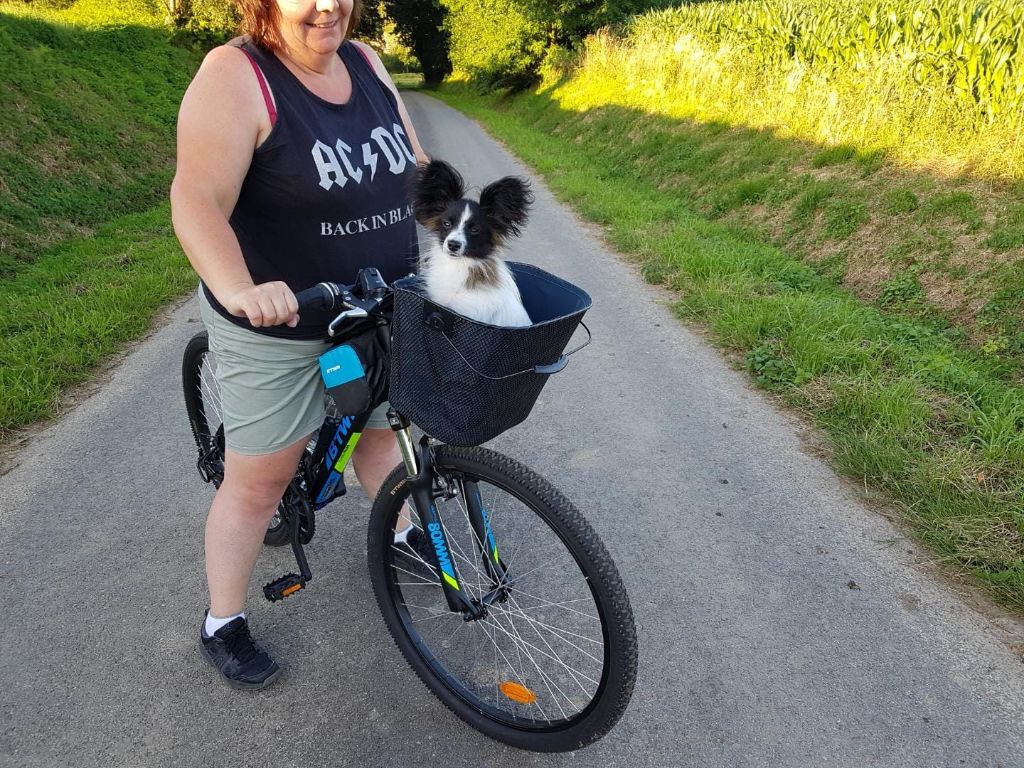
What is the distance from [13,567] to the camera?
2.79m

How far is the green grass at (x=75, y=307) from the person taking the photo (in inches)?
163

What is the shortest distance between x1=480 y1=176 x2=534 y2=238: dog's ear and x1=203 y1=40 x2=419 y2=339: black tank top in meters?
0.27

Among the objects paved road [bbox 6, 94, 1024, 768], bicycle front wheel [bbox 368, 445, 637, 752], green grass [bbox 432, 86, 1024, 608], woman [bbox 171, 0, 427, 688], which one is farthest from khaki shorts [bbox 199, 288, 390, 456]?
green grass [bbox 432, 86, 1024, 608]

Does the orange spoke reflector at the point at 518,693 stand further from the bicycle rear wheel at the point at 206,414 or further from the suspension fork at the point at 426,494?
the bicycle rear wheel at the point at 206,414

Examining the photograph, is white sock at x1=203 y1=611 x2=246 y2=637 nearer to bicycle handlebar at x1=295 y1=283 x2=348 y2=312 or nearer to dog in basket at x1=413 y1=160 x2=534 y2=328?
bicycle handlebar at x1=295 y1=283 x2=348 y2=312

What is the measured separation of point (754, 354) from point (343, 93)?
3.72 meters

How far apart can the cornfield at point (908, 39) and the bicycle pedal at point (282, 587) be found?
7.81 meters

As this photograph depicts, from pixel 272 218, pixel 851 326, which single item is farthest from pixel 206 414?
pixel 851 326

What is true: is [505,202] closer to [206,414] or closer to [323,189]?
[323,189]

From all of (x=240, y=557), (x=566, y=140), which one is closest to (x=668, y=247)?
(x=240, y=557)

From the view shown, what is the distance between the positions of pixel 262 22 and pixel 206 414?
197 centimetres

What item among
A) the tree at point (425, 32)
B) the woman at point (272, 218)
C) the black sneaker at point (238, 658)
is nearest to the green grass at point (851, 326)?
the woman at point (272, 218)

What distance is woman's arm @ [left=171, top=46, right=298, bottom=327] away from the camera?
157 centimetres

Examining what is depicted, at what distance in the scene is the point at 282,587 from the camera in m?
2.37
